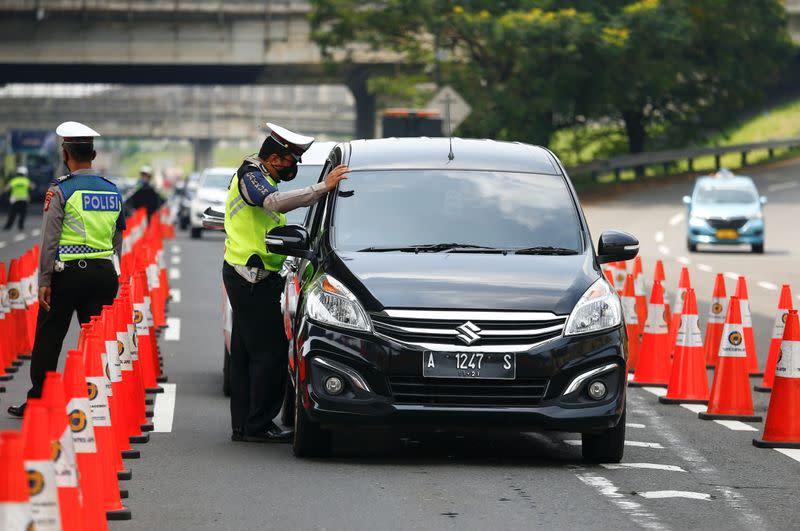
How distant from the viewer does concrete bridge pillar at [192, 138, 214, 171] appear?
5762 inches

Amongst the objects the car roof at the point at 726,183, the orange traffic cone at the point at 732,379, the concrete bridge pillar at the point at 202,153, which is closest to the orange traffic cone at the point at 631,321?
the orange traffic cone at the point at 732,379

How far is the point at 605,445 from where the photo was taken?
9500 millimetres

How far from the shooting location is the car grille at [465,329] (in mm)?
9016

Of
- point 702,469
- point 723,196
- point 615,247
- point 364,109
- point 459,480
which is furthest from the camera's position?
point 364,109

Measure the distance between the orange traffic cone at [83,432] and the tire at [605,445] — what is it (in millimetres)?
3232

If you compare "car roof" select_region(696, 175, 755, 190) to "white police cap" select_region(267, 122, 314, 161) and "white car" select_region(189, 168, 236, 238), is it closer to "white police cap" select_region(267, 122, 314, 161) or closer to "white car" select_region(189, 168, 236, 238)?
"white car" select_region(189, 168, 236, 238)

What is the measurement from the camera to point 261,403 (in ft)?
33.7

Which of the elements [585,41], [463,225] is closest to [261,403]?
[463,225]

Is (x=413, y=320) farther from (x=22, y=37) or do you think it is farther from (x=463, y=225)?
(x=22, y=37)

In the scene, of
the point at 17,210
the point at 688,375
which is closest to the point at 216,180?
the point at 17,210

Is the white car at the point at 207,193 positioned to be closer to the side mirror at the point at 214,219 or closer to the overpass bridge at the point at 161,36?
the overpass bridge at the point at 161,36

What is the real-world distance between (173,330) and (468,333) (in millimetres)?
9968

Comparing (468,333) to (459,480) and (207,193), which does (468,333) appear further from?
(207,193)

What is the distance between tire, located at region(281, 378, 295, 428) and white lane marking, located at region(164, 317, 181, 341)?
6574 millimetres
